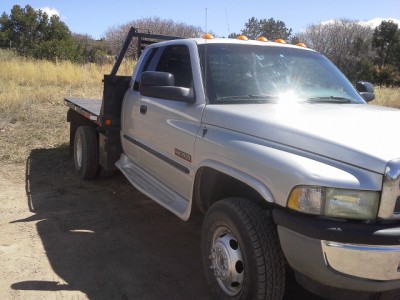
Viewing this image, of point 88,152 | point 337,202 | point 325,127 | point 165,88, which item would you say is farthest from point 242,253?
point 88,152

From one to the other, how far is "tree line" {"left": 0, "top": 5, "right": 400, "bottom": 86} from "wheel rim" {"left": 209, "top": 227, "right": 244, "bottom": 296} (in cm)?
1909

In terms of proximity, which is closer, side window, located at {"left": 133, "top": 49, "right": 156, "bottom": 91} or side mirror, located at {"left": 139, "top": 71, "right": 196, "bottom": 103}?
side mirror, located at {"left": 139, "top": 71, "right": 196, "bottom": 103}

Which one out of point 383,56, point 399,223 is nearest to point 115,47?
point 383,56

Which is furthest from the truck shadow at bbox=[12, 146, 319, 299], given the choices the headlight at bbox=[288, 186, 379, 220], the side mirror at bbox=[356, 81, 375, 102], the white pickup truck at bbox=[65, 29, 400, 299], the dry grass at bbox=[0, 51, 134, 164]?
the side mirror at bbox=[356, 81, 375, 102]

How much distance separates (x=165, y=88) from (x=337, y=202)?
1.82 metres

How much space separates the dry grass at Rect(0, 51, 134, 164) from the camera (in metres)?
8.42

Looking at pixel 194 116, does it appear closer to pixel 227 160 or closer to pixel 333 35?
pixel 227 160

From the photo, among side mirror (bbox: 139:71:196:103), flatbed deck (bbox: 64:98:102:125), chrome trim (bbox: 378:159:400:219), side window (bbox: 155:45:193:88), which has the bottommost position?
flatbed deck (bbox: 64:98:102:125)

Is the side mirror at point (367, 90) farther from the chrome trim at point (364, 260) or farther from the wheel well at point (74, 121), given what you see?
the wheel well at point (74, 121)

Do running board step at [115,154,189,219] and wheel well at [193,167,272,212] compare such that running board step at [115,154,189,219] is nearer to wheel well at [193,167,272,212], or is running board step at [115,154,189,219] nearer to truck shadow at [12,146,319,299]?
wheel well at [193,167,272,212]

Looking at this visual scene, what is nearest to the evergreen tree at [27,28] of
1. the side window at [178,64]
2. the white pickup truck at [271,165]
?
the side window at [178,64]

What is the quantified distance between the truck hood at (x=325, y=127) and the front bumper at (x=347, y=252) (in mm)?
346

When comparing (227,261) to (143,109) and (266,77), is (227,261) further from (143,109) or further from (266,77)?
(143,109)

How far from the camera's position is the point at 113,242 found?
437 cm
